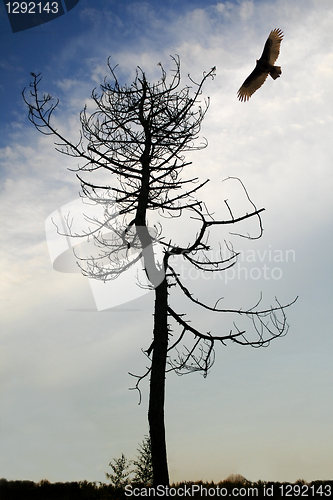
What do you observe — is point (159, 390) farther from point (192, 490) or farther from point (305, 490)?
point (305, 490)

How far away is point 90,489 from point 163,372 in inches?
169

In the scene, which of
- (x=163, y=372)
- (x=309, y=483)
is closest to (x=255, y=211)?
(x=163, y=372)

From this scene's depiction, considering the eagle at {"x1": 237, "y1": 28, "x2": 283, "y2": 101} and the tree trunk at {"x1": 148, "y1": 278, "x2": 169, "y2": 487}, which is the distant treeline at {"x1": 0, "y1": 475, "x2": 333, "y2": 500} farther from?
the eagle at {"x1": 237, "y1": 28, "x2": 283, "y2": 101}

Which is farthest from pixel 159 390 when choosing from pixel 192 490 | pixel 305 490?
pixel 305 490

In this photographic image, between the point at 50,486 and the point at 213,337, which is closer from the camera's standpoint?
the point at 213,337

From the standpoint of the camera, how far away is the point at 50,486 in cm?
825

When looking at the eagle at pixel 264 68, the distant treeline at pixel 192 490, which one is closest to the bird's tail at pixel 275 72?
the eagle at pixel 264 68

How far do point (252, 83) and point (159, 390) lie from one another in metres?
6.66

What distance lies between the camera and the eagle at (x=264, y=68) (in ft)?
25.8

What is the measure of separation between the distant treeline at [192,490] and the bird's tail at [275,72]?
29.4ft

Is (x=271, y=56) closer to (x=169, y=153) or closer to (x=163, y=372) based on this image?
(x=169, y=153)

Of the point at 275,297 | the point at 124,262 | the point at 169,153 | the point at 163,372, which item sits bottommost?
the point at 163,372

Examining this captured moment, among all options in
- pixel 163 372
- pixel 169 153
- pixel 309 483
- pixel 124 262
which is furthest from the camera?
pixel 309 483

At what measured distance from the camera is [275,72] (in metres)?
7.80
